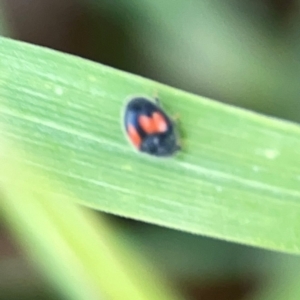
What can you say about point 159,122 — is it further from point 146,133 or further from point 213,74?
point 213,74

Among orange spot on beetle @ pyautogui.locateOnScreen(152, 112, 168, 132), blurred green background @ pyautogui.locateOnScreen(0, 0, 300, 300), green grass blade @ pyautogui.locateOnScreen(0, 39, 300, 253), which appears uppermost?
blurred green background @ pyautogui.locateOnScreen(0, 0, 300, 300)

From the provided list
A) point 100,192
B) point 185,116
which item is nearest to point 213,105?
point 185,116

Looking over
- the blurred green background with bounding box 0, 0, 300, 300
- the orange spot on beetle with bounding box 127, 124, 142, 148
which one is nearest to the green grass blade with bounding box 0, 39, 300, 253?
the orange spot on beetle with bounding box 127, 124, 142, 148

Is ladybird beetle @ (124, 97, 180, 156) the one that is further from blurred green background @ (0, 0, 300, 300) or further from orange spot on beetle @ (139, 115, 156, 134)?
blurred green background @ (0, 0, 300, 300)

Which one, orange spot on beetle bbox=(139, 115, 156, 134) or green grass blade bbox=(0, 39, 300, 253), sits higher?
orange spot on beetle bbox=(139, 115, 156, 134)

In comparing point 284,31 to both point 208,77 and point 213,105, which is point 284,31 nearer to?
point 208,77

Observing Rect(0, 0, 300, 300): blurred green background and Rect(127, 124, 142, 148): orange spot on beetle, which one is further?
A: Rect(0, 0, 300, 300): blurred green background
